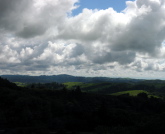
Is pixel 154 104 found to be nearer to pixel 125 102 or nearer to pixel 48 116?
pixel 125 102

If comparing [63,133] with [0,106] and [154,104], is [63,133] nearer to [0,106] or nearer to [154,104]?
[0,106]

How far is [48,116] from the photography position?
75.1 metres

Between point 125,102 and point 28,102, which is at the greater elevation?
point 28,102

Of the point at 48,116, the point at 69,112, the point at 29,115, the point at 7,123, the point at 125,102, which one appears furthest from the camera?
the point at 125,102

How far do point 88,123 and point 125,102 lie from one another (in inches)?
3903

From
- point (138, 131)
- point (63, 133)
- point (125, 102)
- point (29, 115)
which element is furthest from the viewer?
point (125, 102)

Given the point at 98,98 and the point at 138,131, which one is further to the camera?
the point at 98,98

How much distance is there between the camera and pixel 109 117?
240 feet

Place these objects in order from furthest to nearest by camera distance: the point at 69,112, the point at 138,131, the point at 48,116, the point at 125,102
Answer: the point at 125,102 → the point at 69,112 → the point at 48,116 → the point at 138,131

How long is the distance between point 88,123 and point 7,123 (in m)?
31.1

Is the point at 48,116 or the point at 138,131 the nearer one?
the point at 138,131

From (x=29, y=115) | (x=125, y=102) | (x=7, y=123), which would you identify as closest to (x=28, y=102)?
(x=29, y=115)

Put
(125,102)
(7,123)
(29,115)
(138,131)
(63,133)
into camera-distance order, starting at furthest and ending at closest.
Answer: (125,102) → (29,115) → (7,123) → (138,131) → (63,133)

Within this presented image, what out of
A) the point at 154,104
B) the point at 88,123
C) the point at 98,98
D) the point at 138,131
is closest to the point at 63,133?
the point at 88,123
